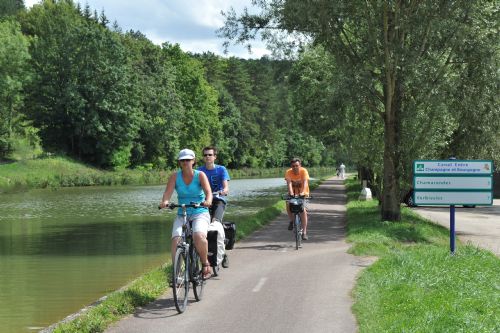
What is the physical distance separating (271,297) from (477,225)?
17103 millimetres

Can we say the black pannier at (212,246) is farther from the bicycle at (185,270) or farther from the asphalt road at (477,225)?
the asphalt road at (477,225)

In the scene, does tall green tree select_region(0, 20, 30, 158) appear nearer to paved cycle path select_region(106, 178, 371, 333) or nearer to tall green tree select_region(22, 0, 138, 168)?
tall green tree select_region(22, 0, 138, 168)

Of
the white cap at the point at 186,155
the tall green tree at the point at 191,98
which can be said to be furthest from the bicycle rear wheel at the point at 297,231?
the tall green tree at the point at 191,98

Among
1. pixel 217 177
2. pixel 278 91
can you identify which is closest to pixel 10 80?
pixel 278 91

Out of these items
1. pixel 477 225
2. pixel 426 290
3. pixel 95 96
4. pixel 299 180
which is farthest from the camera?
pixel 95 96

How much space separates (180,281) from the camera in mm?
8828

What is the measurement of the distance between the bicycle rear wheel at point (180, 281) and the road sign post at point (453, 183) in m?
6.81

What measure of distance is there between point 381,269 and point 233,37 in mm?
12657

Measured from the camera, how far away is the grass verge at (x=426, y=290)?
758 cm

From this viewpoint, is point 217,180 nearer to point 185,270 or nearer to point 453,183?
point 185,270

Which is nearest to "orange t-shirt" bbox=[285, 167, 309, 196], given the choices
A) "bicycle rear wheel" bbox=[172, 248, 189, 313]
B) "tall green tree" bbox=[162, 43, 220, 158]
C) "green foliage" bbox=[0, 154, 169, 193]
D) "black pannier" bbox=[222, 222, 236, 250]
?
"black pannier" bbox=[222, 222, 236, 250]

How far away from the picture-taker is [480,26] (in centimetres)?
1922

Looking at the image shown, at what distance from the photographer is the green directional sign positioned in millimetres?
13742

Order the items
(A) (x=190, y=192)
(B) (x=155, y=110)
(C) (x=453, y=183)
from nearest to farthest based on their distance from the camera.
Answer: (A) (x=190, y=192)
(C) (x=453, y=183)
(B) (x=155, y=110)
